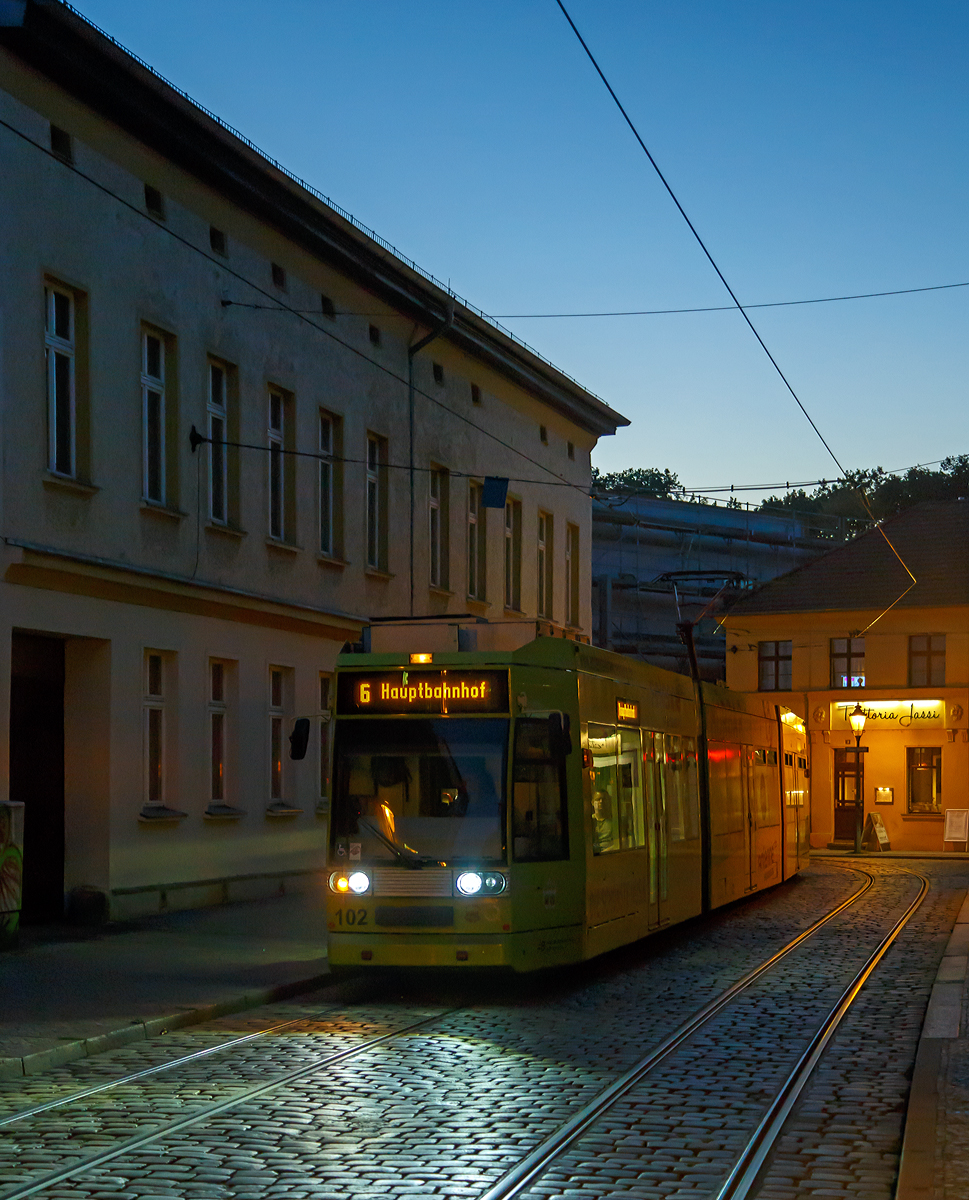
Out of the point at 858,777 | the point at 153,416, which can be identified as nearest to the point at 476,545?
the point at 153,416

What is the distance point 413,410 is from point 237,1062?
19.1 metres

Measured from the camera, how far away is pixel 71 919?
1838cm

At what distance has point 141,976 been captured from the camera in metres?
13.7

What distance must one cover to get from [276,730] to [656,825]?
28.8 feet

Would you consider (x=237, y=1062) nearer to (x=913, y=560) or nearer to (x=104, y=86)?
(x=104, y=86)

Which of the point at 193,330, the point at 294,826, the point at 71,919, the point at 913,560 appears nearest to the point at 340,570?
the point at 294,826

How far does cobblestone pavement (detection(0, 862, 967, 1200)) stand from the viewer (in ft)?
22.5

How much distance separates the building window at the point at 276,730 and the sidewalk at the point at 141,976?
12.0 ft

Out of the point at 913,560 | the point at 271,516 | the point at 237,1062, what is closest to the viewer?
the point at 237,1062

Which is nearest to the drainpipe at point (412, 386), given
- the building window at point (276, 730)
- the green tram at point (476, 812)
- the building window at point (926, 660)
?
the building window at point (276, 730)

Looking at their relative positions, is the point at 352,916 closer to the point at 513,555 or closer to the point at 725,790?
the point at 725,790

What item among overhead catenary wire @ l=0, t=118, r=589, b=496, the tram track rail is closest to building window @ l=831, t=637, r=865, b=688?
overhead catenary wire @ l=0, t=118, r=589, b=496

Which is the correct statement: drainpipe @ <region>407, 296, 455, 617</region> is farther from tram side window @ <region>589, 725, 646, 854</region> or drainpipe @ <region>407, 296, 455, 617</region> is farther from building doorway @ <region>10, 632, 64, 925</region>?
tram side window @ <region>589, 725, 646, 854</region>

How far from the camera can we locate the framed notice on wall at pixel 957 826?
42094 millimetres
